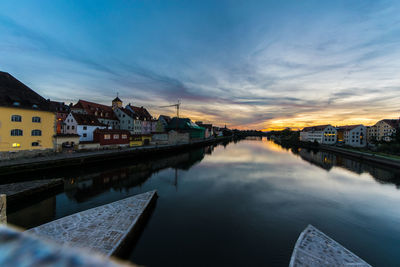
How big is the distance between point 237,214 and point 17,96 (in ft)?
86.2

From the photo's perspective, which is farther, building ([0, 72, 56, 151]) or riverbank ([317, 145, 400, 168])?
riverbank ([317, 145, 400, 168])

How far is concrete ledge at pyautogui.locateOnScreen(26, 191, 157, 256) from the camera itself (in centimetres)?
629

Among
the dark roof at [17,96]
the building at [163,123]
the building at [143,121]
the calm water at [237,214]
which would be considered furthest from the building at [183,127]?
the calm water at [237,214]

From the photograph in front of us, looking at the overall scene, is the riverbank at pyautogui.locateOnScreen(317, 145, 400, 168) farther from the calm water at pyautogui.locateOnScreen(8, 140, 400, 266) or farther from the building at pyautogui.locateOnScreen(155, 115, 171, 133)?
the building at pyautogui.locateOnScreen(155, 115, 171, 133)

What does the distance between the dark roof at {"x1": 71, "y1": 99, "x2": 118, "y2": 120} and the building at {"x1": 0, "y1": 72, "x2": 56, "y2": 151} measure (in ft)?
65.8

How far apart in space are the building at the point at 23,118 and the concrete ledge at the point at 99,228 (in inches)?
654

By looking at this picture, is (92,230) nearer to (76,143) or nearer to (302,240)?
(302,240)

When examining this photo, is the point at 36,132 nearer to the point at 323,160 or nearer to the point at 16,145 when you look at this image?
the point at 16,145

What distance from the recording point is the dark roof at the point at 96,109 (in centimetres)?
3991

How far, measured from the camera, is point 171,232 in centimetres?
863

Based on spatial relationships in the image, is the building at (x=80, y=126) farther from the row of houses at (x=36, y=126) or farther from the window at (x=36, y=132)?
the window at (x=36, y=132)

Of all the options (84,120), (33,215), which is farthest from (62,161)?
(84,120)

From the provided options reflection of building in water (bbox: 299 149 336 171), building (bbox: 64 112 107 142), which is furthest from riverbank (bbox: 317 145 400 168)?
building (bbox: 64 112 107 142)

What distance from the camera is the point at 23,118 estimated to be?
18.5m
